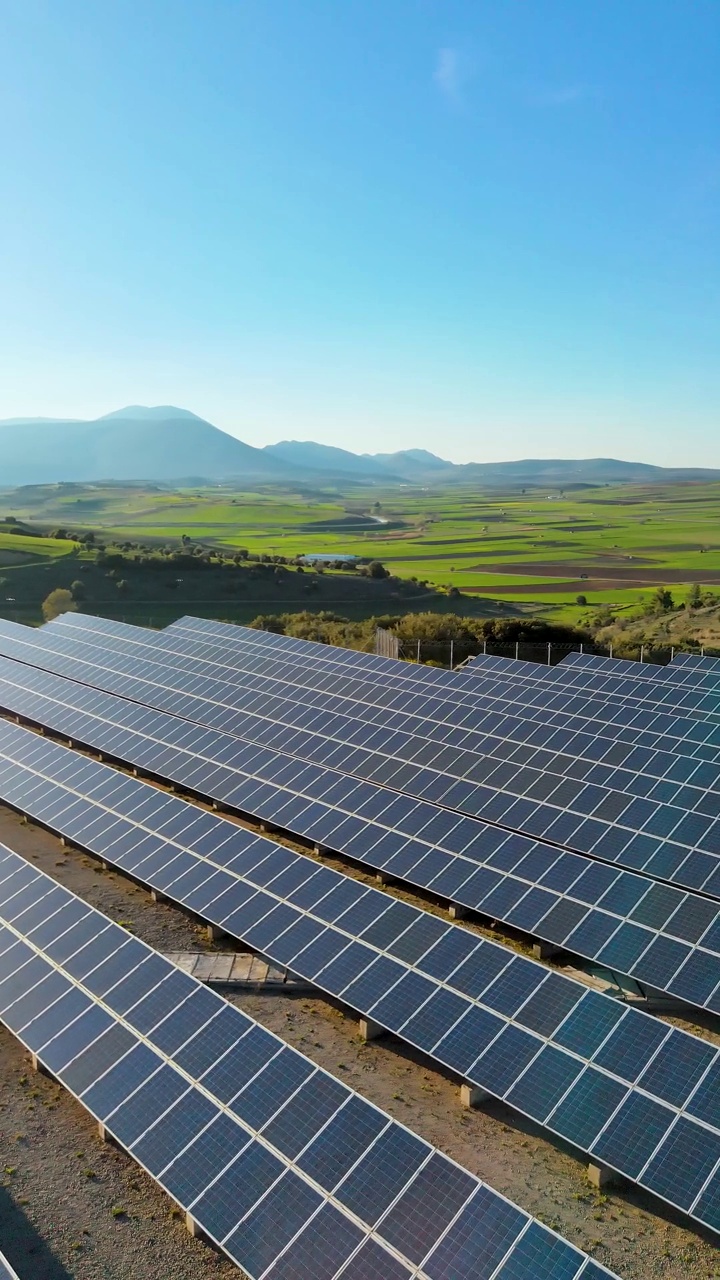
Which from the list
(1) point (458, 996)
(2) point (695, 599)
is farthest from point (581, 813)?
(2) point (695, 599)

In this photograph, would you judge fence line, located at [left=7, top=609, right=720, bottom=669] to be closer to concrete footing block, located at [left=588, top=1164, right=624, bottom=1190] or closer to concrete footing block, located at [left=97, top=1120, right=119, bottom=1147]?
concrete footing block, located at [left=97, top=1120, right=119, bottom=1147]

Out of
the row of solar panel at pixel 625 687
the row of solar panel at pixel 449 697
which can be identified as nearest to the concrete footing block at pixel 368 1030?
the row of solar panel at pixel 449 697

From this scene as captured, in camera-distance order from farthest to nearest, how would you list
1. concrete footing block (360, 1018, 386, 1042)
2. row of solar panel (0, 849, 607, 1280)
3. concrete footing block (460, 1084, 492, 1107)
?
1. concrete footing block (360, 1018, 386, 1042)
2. concrete footing block (460, 1084, 492, 1107)
3. row of solar panel (0, 849, 607, 1280)

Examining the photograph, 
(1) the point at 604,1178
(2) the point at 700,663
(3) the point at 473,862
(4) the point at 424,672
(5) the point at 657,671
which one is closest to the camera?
(1) the point at 604,1178

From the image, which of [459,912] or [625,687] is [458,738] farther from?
[625,687]

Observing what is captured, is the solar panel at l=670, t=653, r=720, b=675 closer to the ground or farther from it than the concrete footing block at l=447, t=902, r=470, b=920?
farther from it

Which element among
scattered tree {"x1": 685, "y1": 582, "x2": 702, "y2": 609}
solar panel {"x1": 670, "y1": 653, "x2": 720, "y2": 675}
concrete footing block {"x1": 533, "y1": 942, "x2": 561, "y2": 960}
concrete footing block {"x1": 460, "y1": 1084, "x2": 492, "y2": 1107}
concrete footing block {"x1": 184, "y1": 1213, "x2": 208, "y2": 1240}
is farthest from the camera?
scattered tree {"x1": 685, "y1": 582, "x2": 702, "y2": 609}

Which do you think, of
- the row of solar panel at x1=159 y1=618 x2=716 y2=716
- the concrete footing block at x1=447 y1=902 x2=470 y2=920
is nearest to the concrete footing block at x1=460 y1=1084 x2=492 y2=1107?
the concrete footing block at x1=447 y1=902 x2=470 y2=920

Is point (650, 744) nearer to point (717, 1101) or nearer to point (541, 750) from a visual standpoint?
point (541, 750)

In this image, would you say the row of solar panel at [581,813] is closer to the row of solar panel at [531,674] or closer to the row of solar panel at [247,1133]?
the row of solar panel at [531,674]
